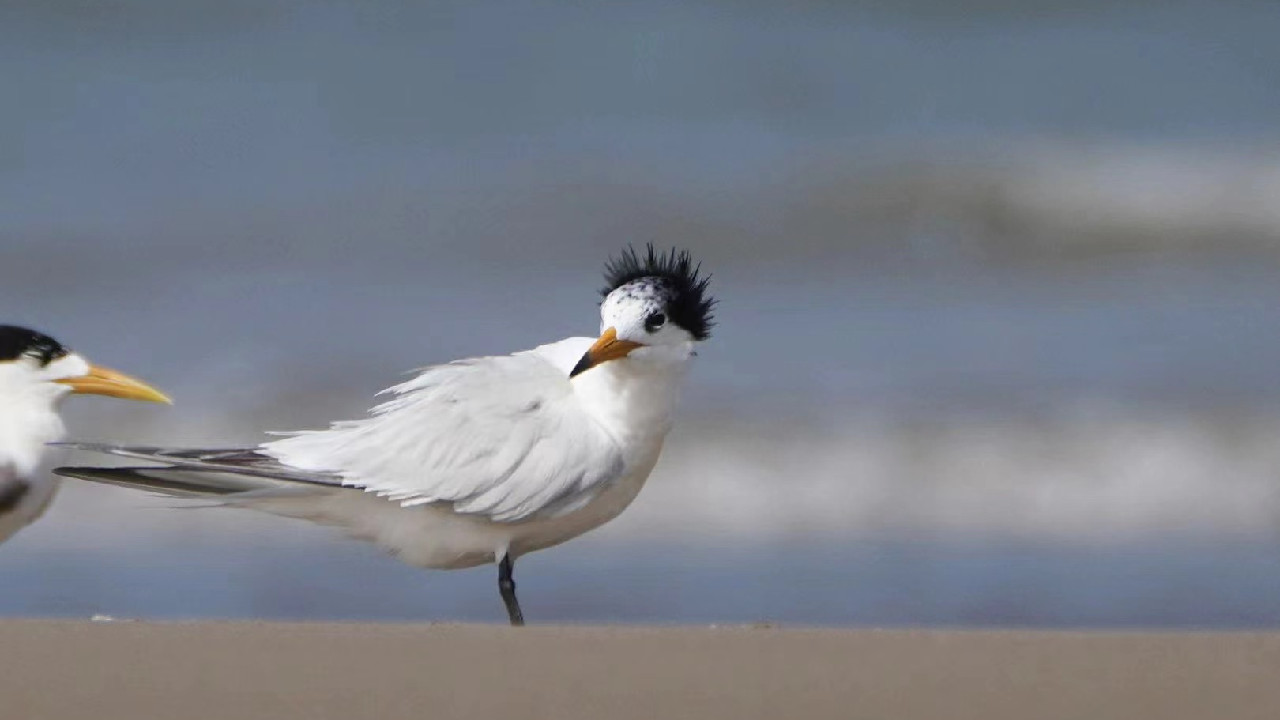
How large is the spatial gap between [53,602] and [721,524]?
8.91 feet

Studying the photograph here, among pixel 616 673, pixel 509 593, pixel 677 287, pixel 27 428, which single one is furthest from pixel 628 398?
pixel 27 428

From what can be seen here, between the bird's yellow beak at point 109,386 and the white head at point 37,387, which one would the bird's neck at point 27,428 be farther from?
the bird's yellow beak at point 109,386

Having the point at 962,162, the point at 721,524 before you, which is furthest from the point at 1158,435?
the point at 962,162

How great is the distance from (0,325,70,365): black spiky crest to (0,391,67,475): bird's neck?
0.15m

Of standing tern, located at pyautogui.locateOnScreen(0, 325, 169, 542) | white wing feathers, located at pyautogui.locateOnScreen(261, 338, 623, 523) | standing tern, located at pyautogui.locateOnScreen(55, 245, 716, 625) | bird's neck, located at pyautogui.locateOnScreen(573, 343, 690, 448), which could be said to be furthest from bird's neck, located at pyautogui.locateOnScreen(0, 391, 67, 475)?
bird's neck, located at pyautogui.locateOnScreen(573, 343, 690, 448)

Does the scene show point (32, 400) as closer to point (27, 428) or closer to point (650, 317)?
point (27, 428)

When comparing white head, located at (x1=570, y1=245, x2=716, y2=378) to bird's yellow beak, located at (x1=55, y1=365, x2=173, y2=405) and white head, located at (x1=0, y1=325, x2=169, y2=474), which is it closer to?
white head, located at (x1=0, y1=325, x2=169, y2=474)

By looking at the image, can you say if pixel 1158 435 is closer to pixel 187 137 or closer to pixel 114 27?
pixel 187 137

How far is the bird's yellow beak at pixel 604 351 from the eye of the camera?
475cm

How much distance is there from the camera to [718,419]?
9.04 m

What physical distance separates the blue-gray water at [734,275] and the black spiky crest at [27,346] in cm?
156

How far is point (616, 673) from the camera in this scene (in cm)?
348

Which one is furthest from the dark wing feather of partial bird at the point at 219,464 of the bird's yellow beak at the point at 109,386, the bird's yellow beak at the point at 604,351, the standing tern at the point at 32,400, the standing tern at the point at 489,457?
the bird's yellow beak at the point at 109,386

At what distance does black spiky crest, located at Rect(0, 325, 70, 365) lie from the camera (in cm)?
592
